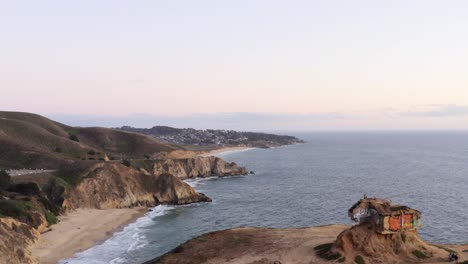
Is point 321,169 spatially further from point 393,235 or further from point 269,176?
Answer: point 393,235

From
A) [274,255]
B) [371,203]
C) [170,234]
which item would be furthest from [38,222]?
[371,203]

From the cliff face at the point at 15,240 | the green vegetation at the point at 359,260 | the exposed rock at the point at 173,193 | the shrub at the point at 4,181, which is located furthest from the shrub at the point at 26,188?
the green vegetation at the point at 359,260

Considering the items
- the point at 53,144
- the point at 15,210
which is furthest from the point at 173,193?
the point at 53,144

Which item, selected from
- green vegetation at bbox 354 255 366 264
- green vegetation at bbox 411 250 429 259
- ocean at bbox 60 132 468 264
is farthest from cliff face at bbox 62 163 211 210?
green vegetation at bbox 411 250 429 259

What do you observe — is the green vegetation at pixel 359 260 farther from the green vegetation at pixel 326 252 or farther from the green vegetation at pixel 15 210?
the green vegetation at pixel 15 210

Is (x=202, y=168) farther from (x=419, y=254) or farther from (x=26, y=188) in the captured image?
(x=419, y=254)
